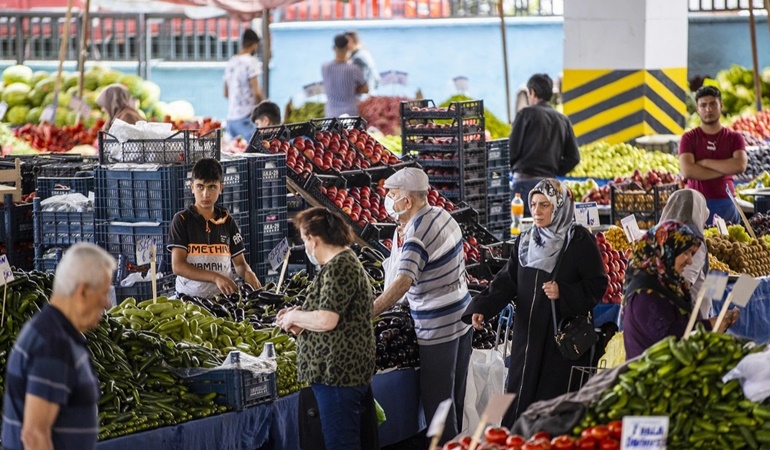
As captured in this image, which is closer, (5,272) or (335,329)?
(5,272)

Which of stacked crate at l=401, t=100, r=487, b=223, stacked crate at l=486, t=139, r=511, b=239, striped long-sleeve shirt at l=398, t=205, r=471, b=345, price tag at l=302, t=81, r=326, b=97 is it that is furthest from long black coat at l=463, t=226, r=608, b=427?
price tag at l=302, t=81, r=326, b=97

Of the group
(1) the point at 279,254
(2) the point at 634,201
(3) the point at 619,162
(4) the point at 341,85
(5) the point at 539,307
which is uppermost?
(4) the point at 341,85

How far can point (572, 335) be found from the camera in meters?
6.71

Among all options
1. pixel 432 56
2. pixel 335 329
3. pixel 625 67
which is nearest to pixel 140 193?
pixel 335 329

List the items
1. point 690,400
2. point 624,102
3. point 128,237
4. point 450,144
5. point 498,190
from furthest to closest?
point 624,102, point 498,190, point 450,144, point 128,237, point 690,400

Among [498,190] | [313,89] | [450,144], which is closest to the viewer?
[450,144]

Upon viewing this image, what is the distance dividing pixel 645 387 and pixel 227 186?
3.96m

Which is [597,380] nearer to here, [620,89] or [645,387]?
[645,387]

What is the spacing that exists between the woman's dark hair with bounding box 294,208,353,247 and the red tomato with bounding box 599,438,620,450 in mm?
1739

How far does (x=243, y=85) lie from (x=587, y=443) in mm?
10791

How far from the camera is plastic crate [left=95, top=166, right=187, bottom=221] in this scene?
25.4 ft

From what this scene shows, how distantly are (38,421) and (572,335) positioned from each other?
3351 millimetres

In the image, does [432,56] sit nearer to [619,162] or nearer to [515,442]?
[619,162]

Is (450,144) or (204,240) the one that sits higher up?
(450,144)
